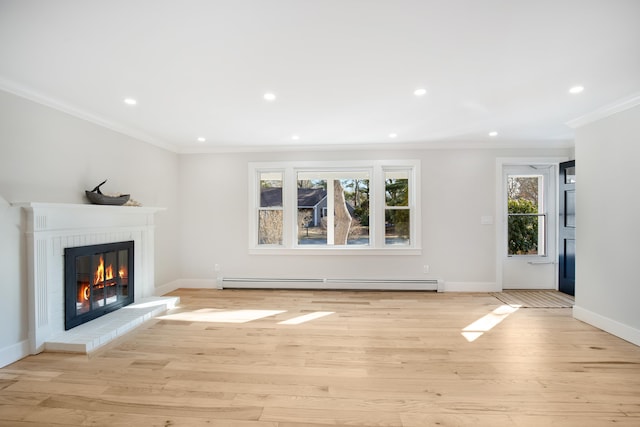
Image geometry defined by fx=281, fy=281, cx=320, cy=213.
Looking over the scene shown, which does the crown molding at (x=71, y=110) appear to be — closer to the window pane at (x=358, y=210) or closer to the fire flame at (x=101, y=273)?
the fire flame at (x=101, y=273)

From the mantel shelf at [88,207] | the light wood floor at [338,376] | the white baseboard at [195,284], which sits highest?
the mantel shelf at [88,207]

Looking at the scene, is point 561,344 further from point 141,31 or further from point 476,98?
point 141,31

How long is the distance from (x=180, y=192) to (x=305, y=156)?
230cm

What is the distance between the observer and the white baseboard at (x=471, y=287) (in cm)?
460

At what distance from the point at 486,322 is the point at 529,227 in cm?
239

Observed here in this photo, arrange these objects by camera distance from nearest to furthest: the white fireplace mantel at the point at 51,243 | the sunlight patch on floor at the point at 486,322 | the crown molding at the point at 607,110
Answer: the white fireplace mantel at the point at 51,243, the crown molding at the point at 607,110, the sunlight patch on floor at the point at 486,322

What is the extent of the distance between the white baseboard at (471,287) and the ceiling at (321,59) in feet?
8.30

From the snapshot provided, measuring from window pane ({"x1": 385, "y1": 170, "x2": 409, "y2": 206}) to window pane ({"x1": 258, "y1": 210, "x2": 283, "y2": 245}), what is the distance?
194 cm

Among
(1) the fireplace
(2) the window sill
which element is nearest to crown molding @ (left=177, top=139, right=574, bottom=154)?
(2) the window sill

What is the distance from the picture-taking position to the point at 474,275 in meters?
4.64

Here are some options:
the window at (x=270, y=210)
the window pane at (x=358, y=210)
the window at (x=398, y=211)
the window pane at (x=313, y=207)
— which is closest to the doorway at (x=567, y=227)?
the window at (x=398, y=211)

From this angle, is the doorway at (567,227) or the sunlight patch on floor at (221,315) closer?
the sunlight patch on floor at (221,315)

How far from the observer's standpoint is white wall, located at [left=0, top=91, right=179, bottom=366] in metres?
2.44

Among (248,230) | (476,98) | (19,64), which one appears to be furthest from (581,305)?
(19,64)
